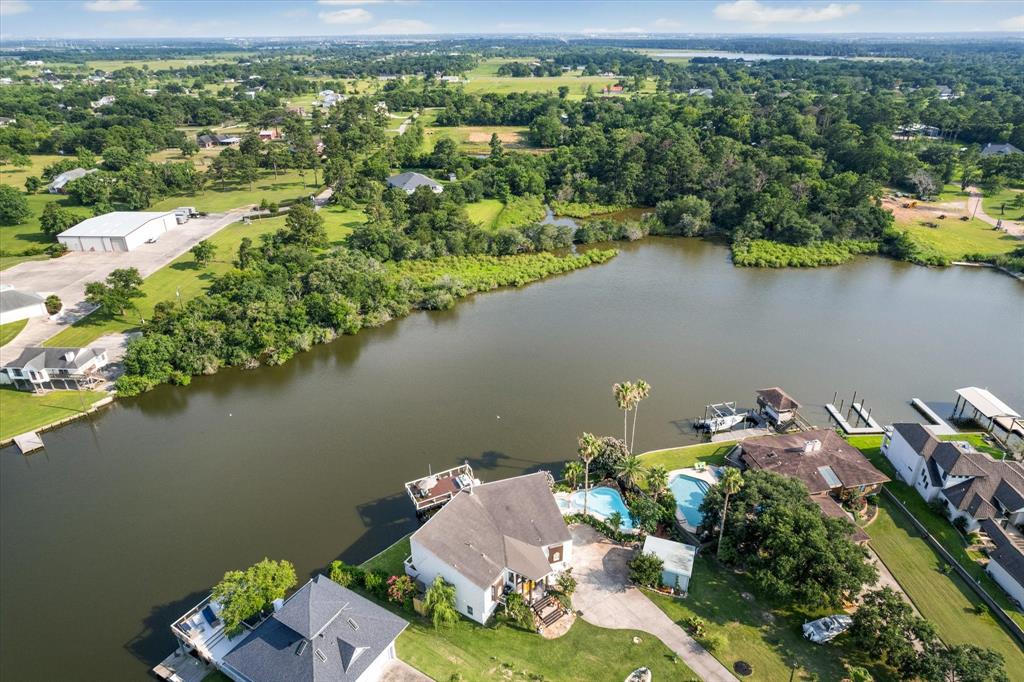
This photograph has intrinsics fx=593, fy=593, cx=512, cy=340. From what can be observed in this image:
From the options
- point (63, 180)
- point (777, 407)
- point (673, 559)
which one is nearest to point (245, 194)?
point (63, 180)

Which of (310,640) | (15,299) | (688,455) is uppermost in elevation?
(15,299)

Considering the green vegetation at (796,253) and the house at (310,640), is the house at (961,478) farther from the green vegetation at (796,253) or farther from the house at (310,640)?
the green vegetation at (796,253)

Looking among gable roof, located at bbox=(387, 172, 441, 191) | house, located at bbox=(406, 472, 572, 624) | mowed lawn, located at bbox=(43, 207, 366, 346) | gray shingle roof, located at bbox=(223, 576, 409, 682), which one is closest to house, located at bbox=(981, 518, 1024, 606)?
house, located at bbox=(406, 472, 572, 624)

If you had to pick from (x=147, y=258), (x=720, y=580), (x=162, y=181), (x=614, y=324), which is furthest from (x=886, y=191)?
(x=162, y=181)

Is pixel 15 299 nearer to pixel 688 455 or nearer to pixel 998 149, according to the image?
pixel 688 455

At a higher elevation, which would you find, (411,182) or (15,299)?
(411,182)

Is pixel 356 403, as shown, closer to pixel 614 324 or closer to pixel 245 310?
pixel 245 310

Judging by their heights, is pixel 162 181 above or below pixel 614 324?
above
